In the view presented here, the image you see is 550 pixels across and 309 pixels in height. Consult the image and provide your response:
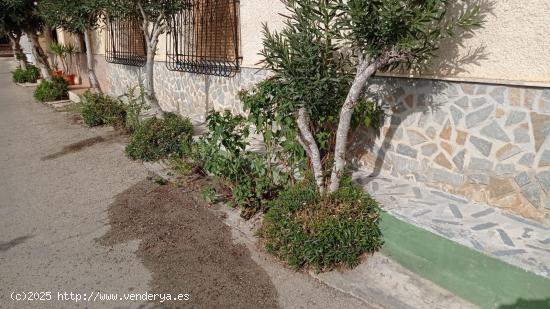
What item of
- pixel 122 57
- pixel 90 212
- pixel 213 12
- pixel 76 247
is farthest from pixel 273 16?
pixel 122 57

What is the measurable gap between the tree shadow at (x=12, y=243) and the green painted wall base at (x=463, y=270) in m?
3.41

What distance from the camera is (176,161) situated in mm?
5289

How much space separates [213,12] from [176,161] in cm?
307

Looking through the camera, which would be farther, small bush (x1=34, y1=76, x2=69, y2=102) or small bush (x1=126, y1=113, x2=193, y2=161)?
small bush (x1=34, y1=76, x2=69, y2=102)

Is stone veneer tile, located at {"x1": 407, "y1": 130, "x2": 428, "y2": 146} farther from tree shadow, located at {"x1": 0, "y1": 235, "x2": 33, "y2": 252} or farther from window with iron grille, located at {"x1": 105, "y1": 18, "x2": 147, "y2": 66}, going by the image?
window with iron grille, located at {"x1": 105, "y1": 18, "x2": 147, "y2": 66}

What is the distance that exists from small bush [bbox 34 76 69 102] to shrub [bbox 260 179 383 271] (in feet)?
34.0

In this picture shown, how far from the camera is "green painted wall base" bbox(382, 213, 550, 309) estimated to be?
2.43 metres

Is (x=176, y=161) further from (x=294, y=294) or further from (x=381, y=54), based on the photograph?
(x=381, y=54)

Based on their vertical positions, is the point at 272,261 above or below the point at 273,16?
below

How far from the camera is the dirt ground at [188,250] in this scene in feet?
9.68

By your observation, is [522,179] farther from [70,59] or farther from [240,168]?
→ [70,59]

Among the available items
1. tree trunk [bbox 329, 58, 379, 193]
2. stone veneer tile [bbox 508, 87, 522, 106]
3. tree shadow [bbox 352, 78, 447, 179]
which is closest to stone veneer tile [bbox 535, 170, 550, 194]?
stone veneer tile [bbox 508, 87, 522, 106]

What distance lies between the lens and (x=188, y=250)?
3.53m

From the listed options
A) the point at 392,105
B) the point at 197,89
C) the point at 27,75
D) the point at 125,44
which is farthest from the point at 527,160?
the point at 27,75
